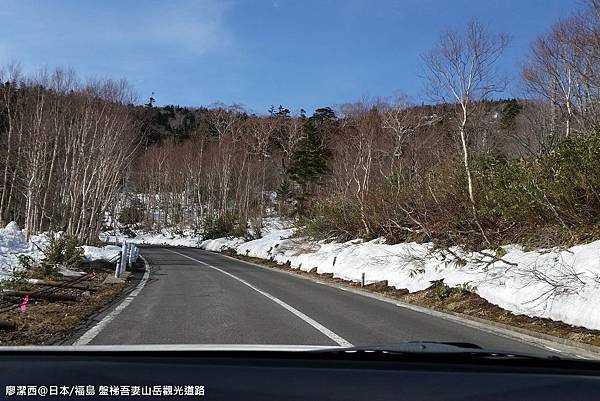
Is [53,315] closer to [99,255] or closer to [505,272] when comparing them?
[505,272]

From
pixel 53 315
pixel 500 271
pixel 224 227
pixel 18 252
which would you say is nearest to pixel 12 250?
pixel 18 252

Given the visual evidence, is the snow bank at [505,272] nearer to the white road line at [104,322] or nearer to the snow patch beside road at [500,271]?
the snow patch beside road at [500,271]

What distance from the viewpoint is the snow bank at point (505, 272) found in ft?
31.9

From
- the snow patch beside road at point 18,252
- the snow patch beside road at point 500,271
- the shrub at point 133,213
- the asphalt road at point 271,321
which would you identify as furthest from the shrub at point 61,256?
the shrub at point 133,213

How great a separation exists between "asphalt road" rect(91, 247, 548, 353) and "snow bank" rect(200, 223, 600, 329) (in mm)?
1813

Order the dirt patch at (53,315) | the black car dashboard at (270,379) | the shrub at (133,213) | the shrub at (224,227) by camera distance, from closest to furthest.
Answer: the black car dashboard at (270,379)
the dirt patch at (53,315)
the shrub at (224,227)
the shrub at (133,213)

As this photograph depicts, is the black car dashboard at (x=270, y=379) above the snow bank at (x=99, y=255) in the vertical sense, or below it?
above

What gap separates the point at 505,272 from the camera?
1245 centimetres

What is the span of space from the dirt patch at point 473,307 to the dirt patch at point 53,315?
8047 mm

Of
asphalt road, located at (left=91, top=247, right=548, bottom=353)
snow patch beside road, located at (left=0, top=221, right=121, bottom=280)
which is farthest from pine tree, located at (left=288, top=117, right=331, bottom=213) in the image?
asphalt road, located at (left=91, top=247, right=548, bottom=353)

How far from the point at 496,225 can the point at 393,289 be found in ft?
12.5

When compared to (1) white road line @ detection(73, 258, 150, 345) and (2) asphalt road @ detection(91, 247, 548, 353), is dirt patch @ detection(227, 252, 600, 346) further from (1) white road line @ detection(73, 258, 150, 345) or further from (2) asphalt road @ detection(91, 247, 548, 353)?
(1) white road line @ detection(73, 258, 150, 345)

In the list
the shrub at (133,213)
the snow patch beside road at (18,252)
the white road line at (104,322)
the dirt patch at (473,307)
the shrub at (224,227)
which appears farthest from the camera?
the shrub at (133,213)

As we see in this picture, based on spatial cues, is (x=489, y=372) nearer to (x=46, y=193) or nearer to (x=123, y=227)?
(x=46, y=193)
